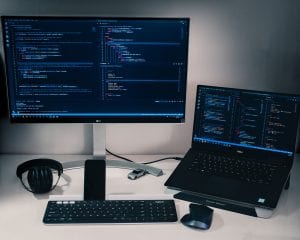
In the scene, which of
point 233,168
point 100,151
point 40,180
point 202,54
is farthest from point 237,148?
point 40,180

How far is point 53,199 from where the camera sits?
138 centimetres

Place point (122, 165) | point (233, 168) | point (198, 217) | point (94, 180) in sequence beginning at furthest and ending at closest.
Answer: point (122, 165)
point (233, 168)
point (94, 180)
point (198, 217)

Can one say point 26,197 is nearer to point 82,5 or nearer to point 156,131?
point 156,131

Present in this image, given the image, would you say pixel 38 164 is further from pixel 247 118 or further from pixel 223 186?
pixel 247 118

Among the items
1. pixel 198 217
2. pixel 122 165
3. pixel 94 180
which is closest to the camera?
pixel 198 217

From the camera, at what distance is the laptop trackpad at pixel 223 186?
1397 millimetres

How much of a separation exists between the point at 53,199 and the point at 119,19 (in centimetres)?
60

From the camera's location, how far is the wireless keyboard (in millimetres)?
1285

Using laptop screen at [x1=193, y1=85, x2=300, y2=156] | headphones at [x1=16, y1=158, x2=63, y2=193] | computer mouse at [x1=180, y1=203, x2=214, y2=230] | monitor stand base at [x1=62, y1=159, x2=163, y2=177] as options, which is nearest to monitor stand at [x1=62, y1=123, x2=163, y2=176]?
monitor stand base at [x1=62, y1=159, x2=163, y2=177]

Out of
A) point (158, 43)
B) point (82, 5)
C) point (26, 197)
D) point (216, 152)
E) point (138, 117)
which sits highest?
point (82, 5)

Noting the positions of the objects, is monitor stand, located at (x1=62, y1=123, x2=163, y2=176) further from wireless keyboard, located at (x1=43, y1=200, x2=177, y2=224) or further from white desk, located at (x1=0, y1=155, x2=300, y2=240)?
wireless keyboard, located at (x1=43, y1=200, x2=177, y2=224)

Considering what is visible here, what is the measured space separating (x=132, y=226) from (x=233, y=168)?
433mm

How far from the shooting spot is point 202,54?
169 centimetres

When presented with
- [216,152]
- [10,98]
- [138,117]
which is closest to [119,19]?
[138,117]
